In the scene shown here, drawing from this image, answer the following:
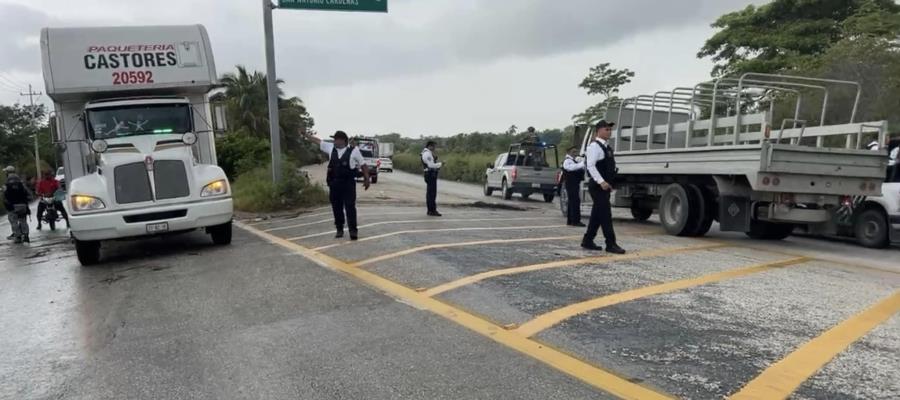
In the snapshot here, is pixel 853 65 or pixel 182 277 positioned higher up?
pixel 853 65

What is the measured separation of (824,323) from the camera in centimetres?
522

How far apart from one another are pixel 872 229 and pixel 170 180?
34.4 ft

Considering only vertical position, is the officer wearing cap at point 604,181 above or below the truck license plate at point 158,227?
above

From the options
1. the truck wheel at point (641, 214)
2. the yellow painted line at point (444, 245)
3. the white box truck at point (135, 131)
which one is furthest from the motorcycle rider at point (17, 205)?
the truck wheel at point (641, 214)

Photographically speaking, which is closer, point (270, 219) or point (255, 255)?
point (255, 255)

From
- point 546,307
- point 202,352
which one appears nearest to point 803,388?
point 546,307

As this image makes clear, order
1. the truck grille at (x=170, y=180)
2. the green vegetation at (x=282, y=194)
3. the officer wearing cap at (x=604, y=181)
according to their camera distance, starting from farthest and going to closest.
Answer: the green vegetation at (x=282, y=194) < the truck grille at (x=170, y=180) < the officer wearing cap at (x=604, y=181)

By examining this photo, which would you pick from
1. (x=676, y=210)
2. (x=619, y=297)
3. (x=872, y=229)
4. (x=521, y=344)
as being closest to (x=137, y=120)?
(x=619, y=297)

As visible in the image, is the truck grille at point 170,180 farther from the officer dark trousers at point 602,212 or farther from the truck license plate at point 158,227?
the officer dark trousers at point 602,212

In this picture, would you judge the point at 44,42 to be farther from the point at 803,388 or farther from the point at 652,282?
the point at 803,388

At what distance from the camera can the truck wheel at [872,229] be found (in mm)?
10352

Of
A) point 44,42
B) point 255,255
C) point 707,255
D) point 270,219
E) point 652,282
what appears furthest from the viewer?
point 270,219

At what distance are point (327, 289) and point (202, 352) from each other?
76.0 inches

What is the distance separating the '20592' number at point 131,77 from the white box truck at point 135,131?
16 millimetres
